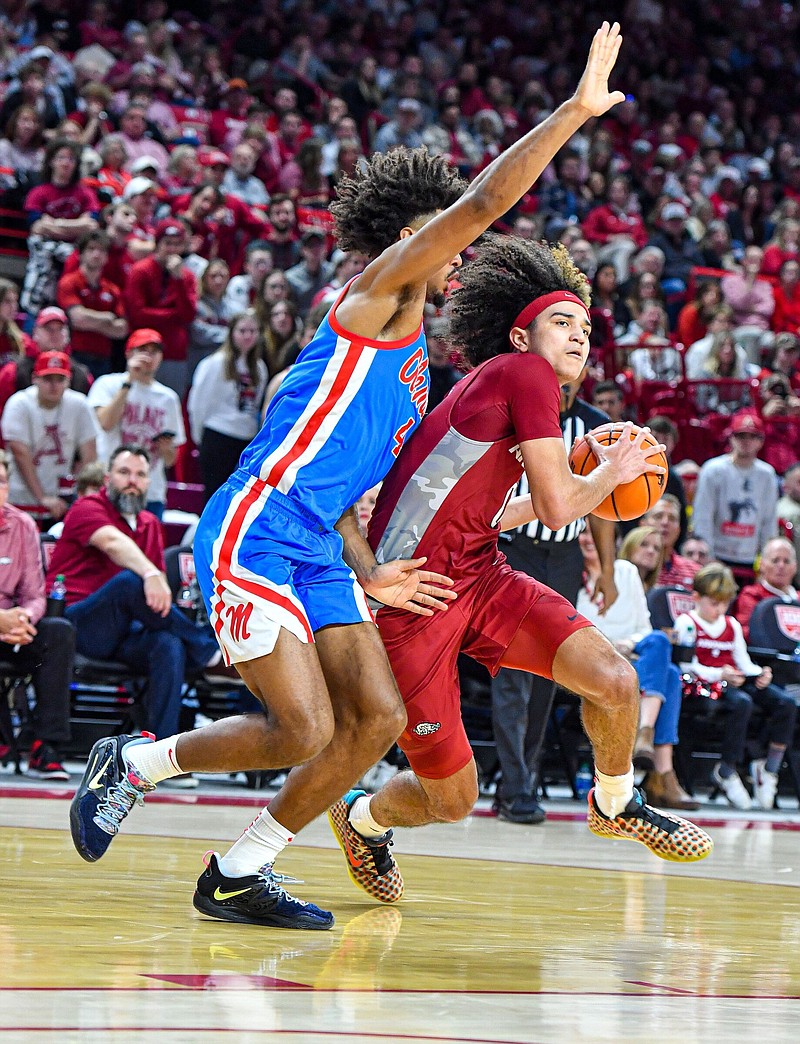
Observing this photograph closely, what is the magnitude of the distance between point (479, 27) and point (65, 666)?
14.9 meters

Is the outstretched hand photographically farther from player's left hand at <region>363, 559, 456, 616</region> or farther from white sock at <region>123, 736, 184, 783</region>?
white sock at <region>123, 736, 184, 783</region>

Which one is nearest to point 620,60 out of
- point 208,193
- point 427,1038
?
point 208,193

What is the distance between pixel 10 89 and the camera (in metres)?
12.9

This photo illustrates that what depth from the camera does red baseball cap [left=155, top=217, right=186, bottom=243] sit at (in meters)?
11.2

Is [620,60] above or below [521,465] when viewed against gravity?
above

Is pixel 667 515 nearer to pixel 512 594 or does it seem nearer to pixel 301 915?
pixel 512 594

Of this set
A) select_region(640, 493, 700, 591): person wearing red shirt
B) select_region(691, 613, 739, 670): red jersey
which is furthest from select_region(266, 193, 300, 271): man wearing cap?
select_region(691, 613, 739, 670): red jersey

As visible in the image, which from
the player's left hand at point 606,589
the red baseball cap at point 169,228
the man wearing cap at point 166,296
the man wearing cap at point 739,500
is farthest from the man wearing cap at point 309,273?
the player's left hand at point 606,589

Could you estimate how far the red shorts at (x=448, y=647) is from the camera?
4.17 metres

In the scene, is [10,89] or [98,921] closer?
[98,921]

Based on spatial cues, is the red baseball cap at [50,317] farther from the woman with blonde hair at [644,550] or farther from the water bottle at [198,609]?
the woman with blonde hair at [644,550]

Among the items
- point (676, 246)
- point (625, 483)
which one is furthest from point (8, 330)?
point (676, 246)

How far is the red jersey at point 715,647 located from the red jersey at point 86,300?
4.63 metres

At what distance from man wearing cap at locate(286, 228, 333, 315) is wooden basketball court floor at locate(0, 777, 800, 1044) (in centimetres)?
677
